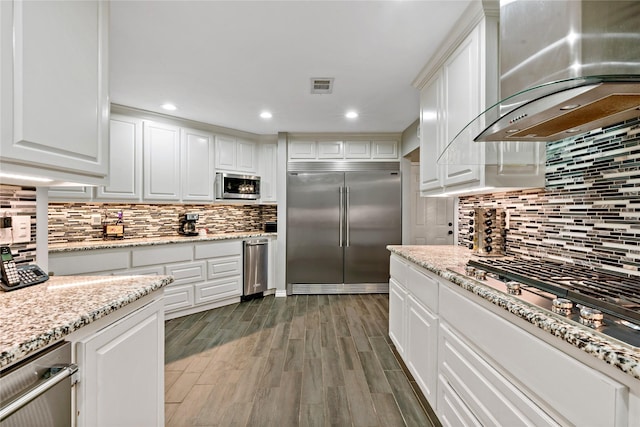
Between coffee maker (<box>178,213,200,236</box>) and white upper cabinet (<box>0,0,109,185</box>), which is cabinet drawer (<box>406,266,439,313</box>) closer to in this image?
white upper cabinet (<box>0,0,109,185</box>)

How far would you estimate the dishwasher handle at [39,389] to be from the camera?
0.67m

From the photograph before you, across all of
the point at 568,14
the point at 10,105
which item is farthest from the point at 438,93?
the point at 10,105

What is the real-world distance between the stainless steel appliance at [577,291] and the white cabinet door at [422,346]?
46 cm

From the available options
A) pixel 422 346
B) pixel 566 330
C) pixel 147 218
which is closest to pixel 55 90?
pixel 566 330

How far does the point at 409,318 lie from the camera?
6.87 ft

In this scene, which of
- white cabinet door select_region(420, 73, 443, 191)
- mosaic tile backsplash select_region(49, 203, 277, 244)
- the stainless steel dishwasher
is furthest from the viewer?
the stainless steel dishwasher

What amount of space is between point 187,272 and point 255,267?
897 millimetres

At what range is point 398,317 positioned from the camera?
2.39 m

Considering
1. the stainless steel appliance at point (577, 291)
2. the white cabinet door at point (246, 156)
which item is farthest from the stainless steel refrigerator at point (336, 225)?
the stainless steel appliance at point (577, 291)

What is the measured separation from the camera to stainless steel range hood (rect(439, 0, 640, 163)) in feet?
3.16

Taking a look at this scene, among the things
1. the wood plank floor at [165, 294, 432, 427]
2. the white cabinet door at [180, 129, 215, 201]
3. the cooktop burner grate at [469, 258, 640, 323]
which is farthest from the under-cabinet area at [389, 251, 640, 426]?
the white cabinet door at [180, 129, 215, 201]

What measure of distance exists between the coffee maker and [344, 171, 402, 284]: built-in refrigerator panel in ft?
6.85

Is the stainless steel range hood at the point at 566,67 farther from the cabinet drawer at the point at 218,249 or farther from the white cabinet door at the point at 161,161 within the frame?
the white cabinet door at the point at 161,161

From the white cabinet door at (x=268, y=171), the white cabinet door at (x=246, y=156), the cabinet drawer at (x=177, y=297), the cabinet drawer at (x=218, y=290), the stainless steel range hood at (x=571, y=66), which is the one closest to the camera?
the stainless steel range hood at (x=571, y=66)
